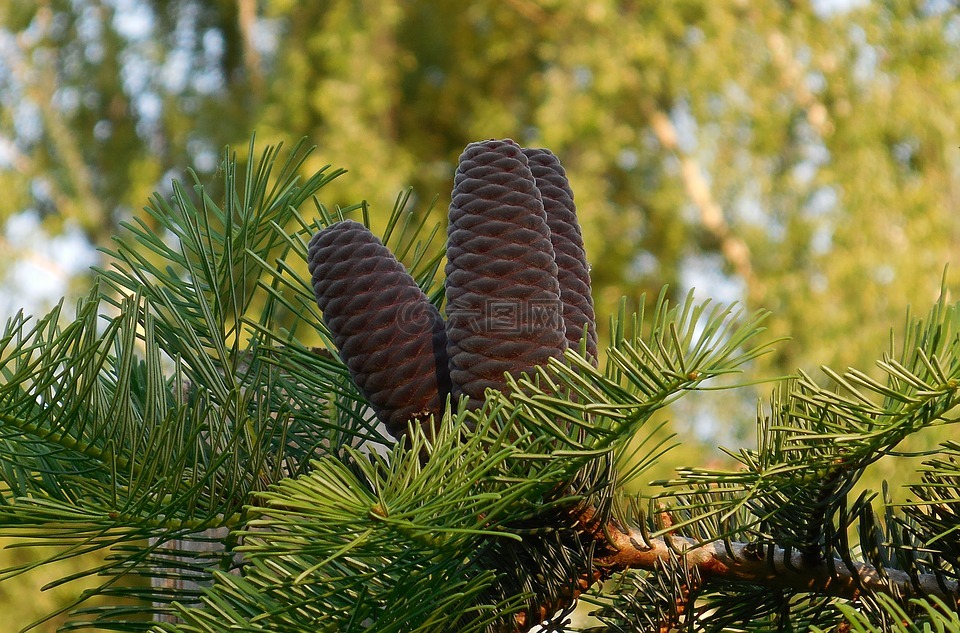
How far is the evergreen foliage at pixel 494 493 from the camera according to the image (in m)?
0.30

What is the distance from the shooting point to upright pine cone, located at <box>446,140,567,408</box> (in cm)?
36

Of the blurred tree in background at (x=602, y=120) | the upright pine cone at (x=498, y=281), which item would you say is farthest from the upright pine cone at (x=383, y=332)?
the blurred tree in background at (x=602, y=120)

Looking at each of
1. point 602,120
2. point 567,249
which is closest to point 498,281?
point 567,249

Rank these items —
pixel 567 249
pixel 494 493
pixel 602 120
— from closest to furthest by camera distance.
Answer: pixel 494 493 → pixel 567 249 → pixel 602 120

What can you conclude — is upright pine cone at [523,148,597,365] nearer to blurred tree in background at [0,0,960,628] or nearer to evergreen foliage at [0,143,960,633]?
evergreen foliage at [0,143,960,633]

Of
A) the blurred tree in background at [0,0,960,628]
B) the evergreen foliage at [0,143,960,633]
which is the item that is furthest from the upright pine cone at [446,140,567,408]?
the blurred tree in background at [0,0,960,628]

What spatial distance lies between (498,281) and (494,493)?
10 cm

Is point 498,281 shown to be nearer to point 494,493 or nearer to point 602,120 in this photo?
point 494,493

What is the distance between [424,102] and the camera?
18.2 feet

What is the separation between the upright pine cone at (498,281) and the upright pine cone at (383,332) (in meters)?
0.02

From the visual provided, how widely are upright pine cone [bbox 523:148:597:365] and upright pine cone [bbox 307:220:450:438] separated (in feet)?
0.18

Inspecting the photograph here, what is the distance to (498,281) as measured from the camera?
1.20 feet

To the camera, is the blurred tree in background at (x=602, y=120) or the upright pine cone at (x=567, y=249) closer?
the upright pine cone at (x=567, y=249)

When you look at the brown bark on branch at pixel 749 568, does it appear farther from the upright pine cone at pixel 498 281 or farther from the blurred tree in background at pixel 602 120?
the blurred tree in background at pixel 602 120
